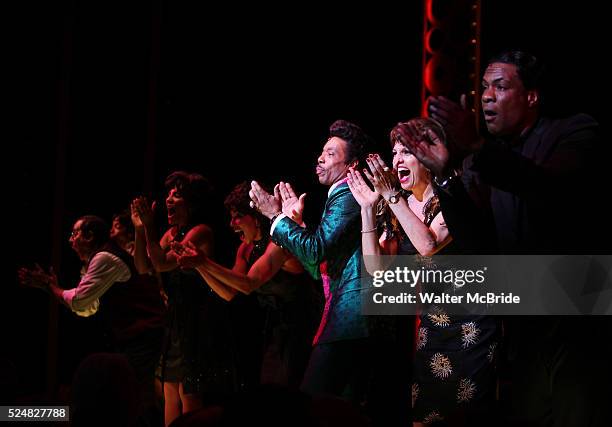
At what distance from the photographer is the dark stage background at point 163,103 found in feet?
20.2

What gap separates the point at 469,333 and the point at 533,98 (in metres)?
0.92

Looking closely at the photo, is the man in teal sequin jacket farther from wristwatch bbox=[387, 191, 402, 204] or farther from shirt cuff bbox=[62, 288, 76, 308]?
shirt cuff bbox=[62, 288, 76, 308]

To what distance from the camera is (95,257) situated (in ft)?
15.8

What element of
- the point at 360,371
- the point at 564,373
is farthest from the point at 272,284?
the point at 564,373

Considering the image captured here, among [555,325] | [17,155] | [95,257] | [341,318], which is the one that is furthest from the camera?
[17,155]

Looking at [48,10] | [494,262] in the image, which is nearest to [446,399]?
[494,262]

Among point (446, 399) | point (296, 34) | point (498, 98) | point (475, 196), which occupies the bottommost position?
point (446, 399)

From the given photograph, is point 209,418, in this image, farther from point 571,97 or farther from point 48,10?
point 48,10

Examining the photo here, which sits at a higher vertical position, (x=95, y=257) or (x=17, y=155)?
(x=17, y=155)

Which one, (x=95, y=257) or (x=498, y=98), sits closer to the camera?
(x=498, y=98)

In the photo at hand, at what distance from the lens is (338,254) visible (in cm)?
324

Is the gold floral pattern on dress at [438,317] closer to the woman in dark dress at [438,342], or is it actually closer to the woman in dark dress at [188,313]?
the woman in dark dress at [438,342]

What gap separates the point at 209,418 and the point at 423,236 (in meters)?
1.50

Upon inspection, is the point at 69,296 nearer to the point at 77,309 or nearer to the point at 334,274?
the point at 77,309
